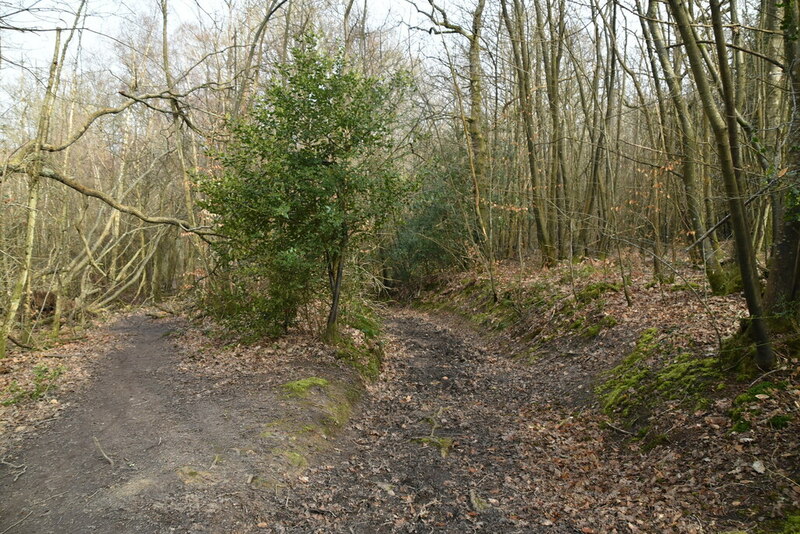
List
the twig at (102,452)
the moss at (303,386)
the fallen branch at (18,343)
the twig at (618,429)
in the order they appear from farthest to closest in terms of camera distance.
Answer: the fallen branch at (18,343)
the moss at (303,386)
the twig at (618,429)
the twig at (102,452)

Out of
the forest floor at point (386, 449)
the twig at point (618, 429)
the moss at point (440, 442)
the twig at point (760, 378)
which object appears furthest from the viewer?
the moss at point (440, 442)

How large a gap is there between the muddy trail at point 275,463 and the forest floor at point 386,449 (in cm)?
2

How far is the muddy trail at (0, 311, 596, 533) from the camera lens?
4.66 m

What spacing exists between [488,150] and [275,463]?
13.7m

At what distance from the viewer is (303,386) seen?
7887 millimetres

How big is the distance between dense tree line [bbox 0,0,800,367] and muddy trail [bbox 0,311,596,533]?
275cm

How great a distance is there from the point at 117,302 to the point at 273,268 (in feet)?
55.4

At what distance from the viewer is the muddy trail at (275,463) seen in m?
4.66

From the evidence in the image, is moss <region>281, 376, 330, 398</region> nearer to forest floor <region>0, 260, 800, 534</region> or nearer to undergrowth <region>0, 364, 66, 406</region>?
forest floor <region>0, 260, 800, 534</region>

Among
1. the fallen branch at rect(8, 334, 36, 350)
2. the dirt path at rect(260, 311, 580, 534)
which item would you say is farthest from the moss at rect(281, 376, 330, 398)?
the fallen branch at rect(8, 334, 36, 350)

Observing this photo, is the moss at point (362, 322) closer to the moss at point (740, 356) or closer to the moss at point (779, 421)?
the moss at point (740, 356)

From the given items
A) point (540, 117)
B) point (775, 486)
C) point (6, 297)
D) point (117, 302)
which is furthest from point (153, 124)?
point (775, 486)

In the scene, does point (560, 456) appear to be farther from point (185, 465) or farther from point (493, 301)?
point (493, 301)

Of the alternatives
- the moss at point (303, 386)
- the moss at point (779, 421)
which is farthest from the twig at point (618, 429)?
the moss at point (303, 386)
